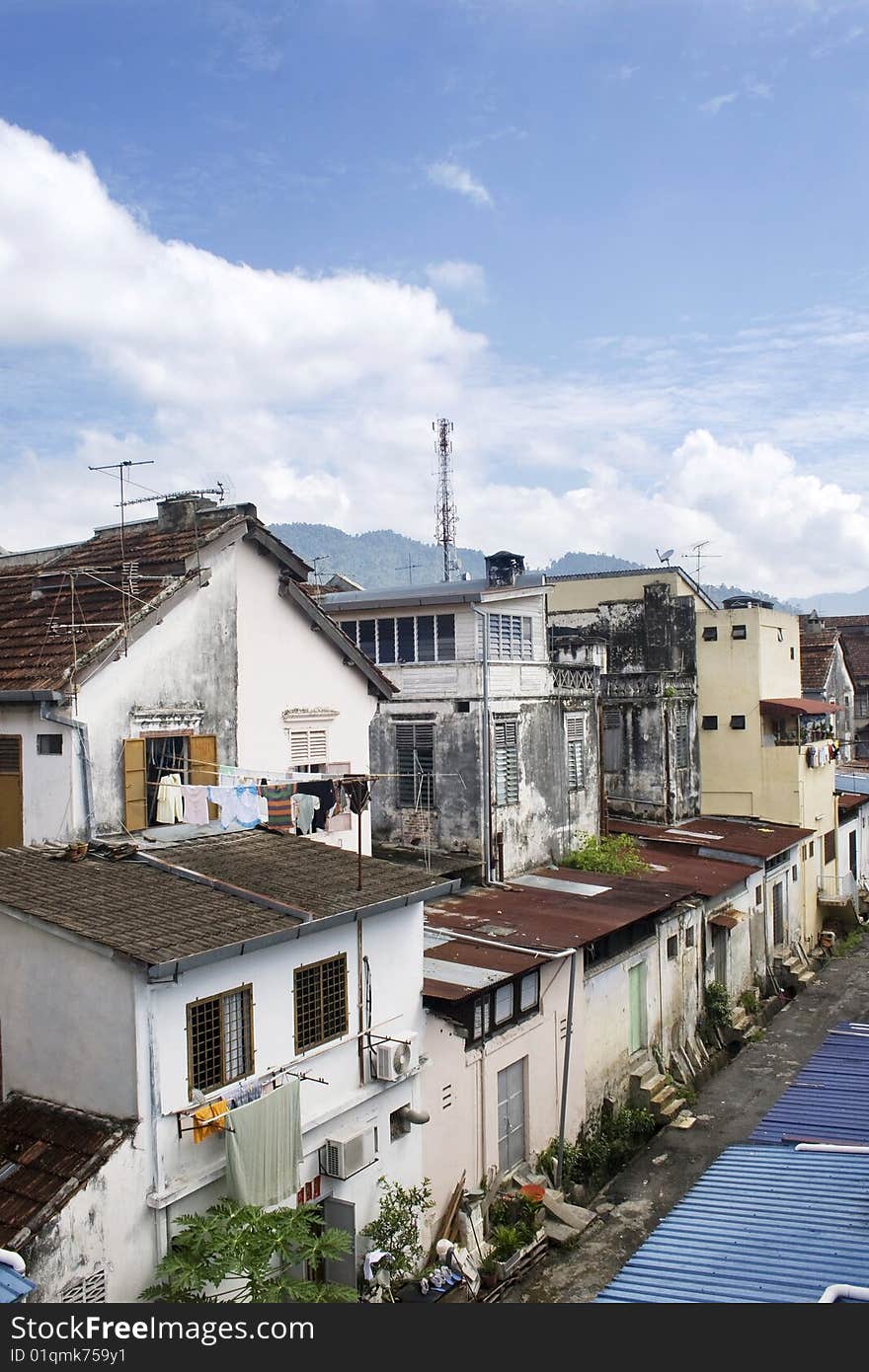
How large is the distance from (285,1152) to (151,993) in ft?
11.4

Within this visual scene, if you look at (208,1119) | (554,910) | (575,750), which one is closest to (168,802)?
(208,1119)

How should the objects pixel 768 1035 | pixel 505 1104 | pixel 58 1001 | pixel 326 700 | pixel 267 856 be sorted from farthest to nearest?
1. pixel 768 1035
2. pixel 326 700
3. pixel 505 1104
4. pixel 267 856
5. pixel 58 1001

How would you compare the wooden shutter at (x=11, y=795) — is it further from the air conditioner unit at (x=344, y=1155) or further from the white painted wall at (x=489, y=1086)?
the white painted wall at (x=489, y=1086)

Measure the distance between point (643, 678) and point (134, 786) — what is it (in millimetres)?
26017

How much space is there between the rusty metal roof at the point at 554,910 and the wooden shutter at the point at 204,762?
7.02 metres

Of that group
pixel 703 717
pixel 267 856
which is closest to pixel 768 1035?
pixel 703 717

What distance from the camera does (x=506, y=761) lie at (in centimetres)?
2991

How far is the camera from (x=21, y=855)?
53.2 ft

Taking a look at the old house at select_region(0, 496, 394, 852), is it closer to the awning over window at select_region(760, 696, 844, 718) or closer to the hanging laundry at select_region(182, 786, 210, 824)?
the hanging laundry at select_region(182, 786, 210, 824)

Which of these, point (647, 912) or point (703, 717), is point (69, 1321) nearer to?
point (647, 912)

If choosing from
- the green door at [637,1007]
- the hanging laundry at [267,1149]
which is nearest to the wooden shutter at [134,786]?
the hanging laundry at [267,1149]

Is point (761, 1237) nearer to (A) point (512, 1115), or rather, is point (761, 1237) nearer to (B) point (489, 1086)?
(B) point (489, 1086)

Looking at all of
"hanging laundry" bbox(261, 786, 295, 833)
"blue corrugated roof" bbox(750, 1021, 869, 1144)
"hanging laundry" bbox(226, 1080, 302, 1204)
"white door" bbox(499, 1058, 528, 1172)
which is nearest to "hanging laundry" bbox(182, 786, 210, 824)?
"hanging laundry" bbox(261, 786, 295, 833)

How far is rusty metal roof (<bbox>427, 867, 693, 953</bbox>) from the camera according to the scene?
23.0 meters
